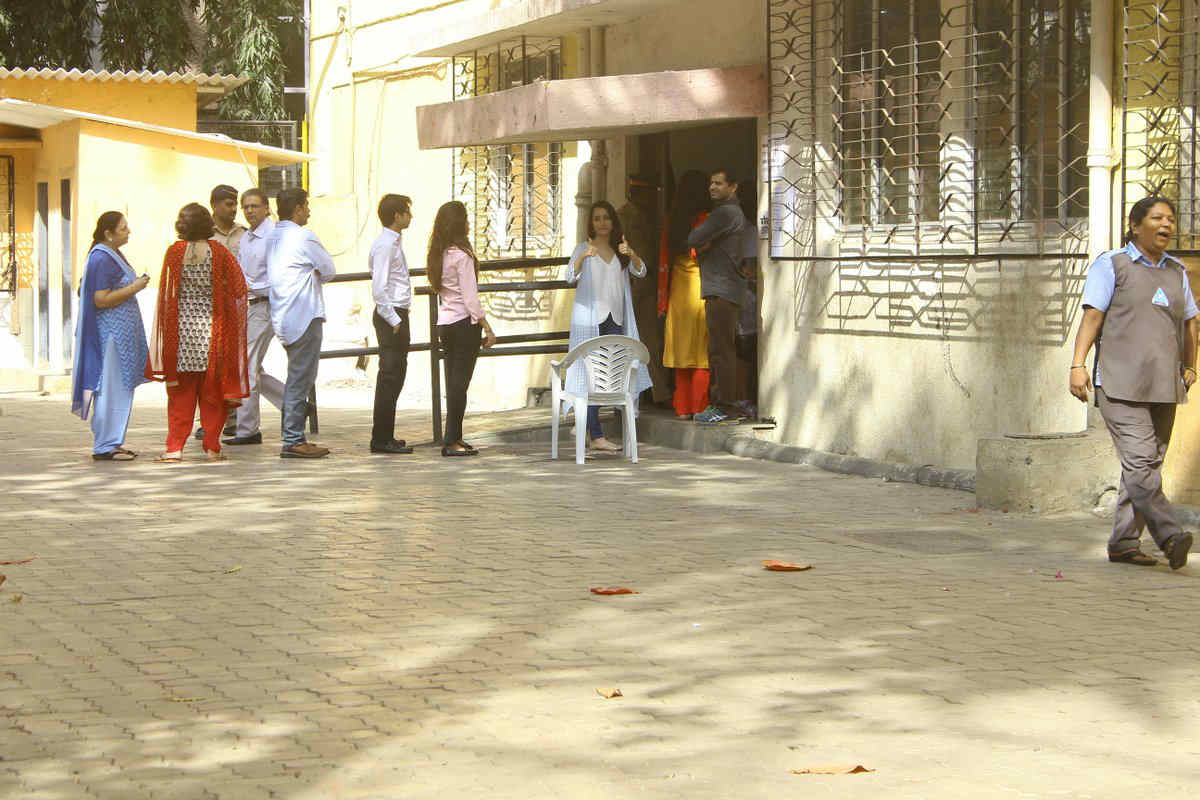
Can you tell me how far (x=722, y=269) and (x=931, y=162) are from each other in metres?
1.99

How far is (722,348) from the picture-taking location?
13188 mm

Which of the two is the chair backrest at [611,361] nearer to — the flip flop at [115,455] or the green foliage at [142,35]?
the flip flop at [115,455]

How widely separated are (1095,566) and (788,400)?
472 centimetres

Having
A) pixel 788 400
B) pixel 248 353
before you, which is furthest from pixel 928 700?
pixel 248 353

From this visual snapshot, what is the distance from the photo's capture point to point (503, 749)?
5195mm

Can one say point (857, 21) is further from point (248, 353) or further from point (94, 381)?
point (94, 381)

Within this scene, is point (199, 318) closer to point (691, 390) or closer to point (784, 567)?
point (691, 390)

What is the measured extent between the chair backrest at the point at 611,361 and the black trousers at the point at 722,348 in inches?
33.2

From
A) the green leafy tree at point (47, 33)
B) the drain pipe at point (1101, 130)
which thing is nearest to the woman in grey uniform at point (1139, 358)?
the drain pipe at point (1101, 130)

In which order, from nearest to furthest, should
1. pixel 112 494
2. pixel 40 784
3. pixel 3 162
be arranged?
pixel 40 784
pixel 112 494
pixel 3 162

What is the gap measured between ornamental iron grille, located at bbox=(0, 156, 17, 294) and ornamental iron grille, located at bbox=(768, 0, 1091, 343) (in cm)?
1165

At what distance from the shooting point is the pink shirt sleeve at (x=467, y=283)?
12594 mm

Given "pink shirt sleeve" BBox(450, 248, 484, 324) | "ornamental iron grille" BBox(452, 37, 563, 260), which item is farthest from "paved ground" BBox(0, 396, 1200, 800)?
"ornamental iron grille" BBox(452, 37, 563, 260)

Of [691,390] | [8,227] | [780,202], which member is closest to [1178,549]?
[780,202]
